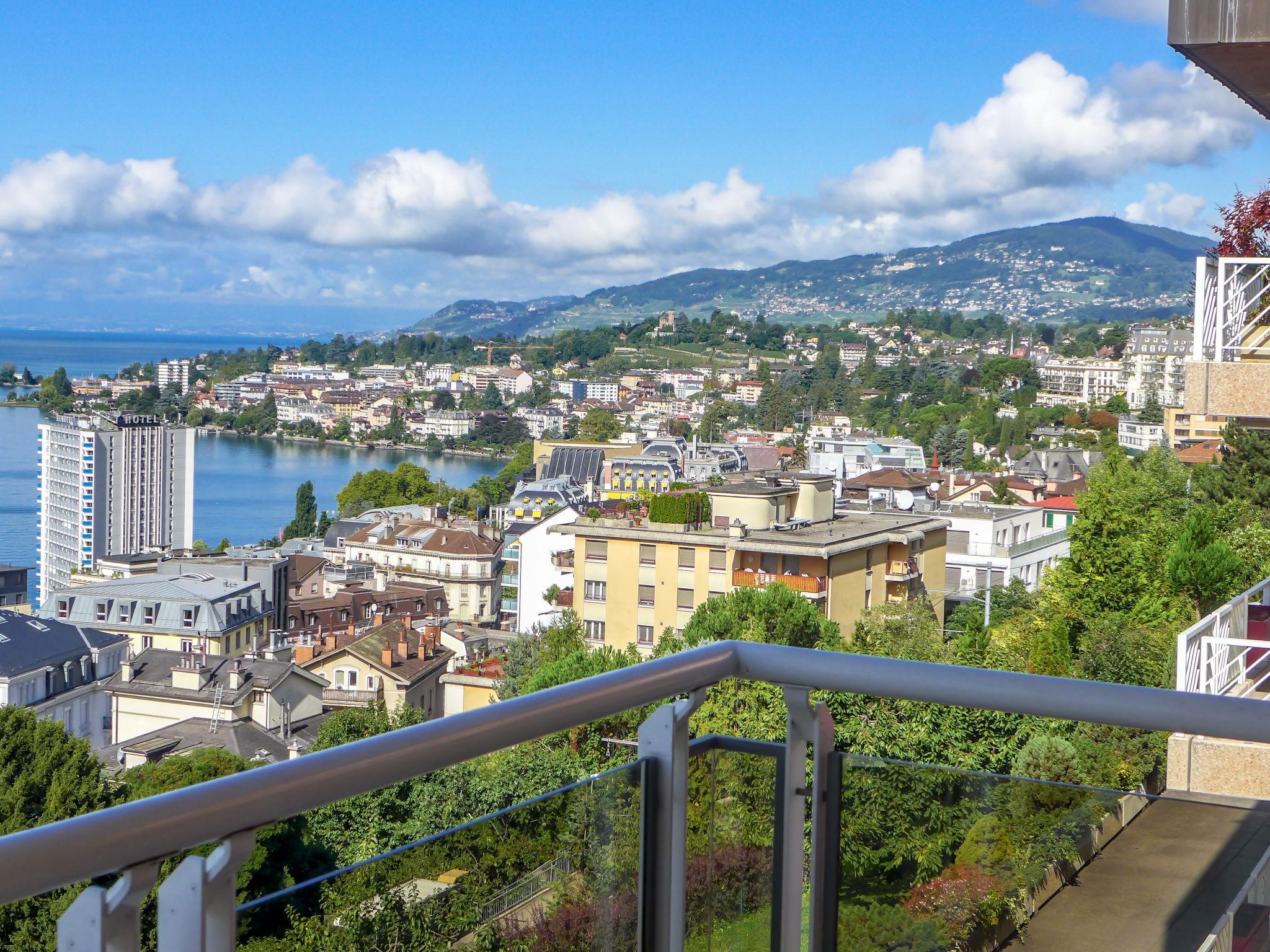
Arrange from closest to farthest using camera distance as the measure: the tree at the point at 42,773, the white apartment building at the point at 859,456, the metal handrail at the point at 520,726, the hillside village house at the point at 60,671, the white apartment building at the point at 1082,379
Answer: the metal handrail at the point at 520,726, the tree at the point at 42,773, the hillside village house at the point at 60,671, the white apartment building at the point at 859,456, the white apartment building at the point at 1082,379

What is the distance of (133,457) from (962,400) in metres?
41.0

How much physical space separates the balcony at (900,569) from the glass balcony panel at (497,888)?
1958cm

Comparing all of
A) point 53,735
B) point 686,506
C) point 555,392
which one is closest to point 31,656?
point 53,735

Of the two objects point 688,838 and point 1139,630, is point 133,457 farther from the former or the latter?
point 688,838

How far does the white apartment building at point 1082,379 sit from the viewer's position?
219 ft

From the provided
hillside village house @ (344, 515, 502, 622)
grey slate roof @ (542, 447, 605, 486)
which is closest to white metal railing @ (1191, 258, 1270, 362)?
hillside village house @ (344, 515, 502, 622)

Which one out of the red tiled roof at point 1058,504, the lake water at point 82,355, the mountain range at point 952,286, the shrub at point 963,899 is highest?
the mountain range at point 952,286

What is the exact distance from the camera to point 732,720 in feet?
3.51

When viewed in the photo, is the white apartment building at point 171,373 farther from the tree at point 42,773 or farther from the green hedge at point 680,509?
the tree at point 42,773

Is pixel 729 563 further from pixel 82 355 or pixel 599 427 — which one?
pixel 82 355

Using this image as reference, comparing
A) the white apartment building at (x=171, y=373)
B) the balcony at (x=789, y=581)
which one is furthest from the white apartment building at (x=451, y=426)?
the balcony at (x=789, y=581)

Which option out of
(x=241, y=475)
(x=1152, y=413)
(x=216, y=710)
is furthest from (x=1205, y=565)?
(x=241, y=475)

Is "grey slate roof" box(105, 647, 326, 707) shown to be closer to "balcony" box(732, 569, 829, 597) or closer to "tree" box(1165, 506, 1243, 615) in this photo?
"balcony" box(732, 569, 829, 597)

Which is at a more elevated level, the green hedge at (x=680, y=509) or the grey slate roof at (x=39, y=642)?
the green hedge at (x=680, y=509)
